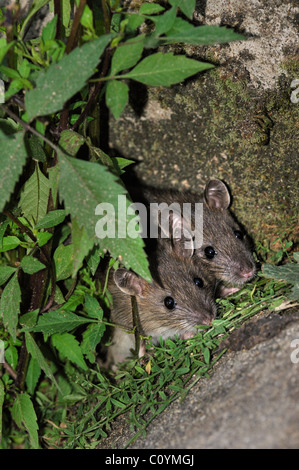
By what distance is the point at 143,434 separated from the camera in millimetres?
2941

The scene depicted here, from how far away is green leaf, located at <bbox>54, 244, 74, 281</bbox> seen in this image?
10.7ft

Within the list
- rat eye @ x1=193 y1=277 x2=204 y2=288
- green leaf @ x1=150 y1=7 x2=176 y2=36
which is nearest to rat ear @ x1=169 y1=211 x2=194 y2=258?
rat eye @ x1=193 y1=277 x2=204 y2=288

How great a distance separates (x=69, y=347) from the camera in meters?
3.45

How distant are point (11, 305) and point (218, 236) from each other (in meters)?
1.95

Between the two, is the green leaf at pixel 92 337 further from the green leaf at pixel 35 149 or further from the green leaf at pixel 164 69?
the green leaf at pixel 164 69

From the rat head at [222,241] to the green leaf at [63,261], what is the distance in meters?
1.42

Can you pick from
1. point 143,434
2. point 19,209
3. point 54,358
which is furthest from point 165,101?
point 143,434

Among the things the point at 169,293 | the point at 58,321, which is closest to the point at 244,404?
the point at 58,321

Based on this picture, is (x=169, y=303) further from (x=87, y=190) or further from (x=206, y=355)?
(x=87, y=190)

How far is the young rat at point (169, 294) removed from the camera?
3.86 meters

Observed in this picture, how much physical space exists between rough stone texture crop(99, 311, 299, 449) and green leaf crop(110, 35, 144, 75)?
65.4 inches

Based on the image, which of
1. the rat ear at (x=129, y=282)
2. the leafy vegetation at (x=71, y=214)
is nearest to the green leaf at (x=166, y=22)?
the leafy vegetation at (x=71, y=214)

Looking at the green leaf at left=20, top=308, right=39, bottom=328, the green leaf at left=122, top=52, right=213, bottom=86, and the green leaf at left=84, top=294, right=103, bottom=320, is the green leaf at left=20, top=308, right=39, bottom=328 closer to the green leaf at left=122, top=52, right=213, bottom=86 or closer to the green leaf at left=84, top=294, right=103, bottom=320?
the green leaf at left=84, top=294, right=103, bottom=320

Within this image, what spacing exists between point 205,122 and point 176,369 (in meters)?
2.01
